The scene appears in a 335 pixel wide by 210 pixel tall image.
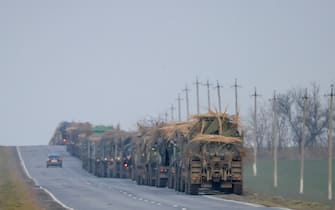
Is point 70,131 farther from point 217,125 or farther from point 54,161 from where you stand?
point 217,125

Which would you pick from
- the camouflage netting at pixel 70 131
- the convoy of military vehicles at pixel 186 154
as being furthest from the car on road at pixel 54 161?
the convoy of military vehicles at pixel 186 154

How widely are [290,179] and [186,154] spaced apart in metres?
26.7

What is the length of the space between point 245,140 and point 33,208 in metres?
16.9

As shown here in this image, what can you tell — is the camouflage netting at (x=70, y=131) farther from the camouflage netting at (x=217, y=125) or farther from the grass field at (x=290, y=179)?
the camouflage netting at (x=217, y=125)

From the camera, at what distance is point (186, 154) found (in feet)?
168

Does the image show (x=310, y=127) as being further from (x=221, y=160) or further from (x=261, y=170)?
(x=221, y=160)

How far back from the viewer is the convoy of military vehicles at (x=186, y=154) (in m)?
50.2

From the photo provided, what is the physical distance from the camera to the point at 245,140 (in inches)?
2024

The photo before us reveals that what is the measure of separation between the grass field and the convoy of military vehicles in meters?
5.52

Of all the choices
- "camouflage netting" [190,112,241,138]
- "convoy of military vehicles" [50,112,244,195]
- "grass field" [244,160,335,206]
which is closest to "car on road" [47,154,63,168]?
"grass field" [244,160,335,206]

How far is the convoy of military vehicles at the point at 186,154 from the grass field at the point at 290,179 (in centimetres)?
552

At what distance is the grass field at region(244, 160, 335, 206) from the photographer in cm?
6044

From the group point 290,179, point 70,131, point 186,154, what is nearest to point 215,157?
point 186,154

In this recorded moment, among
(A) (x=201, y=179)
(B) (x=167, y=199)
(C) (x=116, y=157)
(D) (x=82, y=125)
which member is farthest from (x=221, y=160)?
(D) (x=82, y=125)
